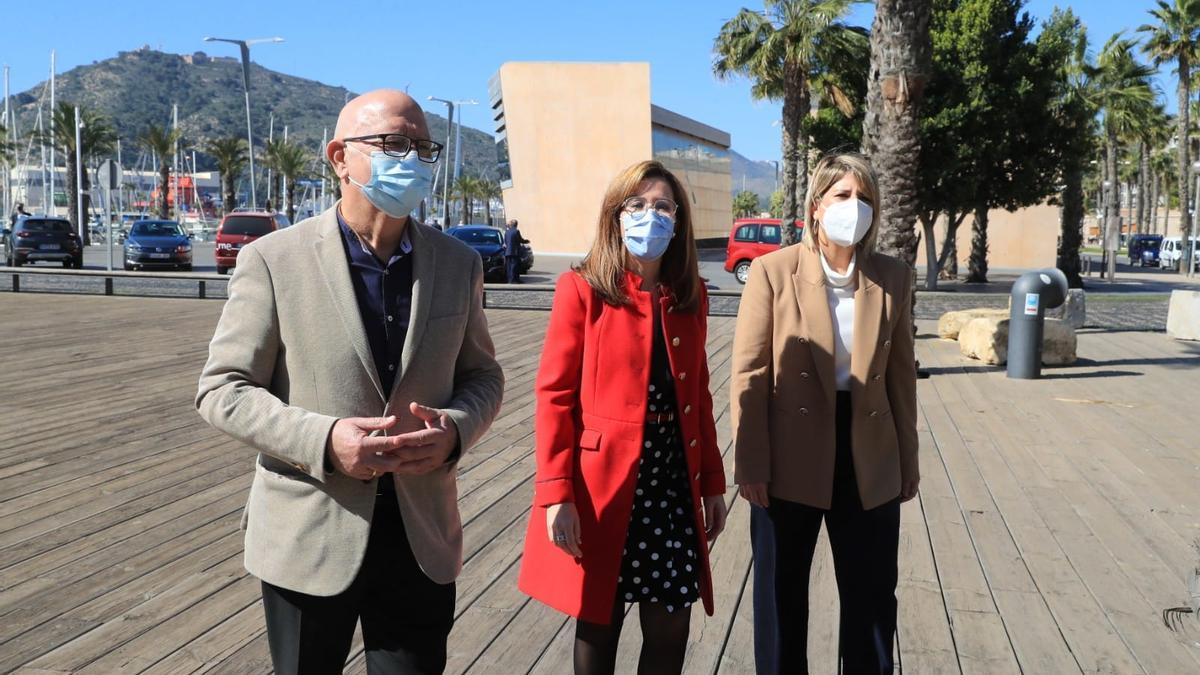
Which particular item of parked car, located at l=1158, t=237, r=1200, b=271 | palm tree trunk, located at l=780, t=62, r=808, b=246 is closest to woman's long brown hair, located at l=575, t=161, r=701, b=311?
palm tree trunk, located at l=780, t=62, r=808, b=246

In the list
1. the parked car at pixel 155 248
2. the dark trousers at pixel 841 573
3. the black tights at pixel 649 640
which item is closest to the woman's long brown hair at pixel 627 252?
the dark trousers at pixel 841 573

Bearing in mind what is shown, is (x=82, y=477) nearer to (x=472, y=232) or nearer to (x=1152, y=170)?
(x=472, y=232)

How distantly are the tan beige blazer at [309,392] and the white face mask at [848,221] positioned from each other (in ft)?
4.36

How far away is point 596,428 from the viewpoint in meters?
2.83

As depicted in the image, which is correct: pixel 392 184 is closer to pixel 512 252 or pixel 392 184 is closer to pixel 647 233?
pixel 647 233

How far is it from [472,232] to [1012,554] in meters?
26.0

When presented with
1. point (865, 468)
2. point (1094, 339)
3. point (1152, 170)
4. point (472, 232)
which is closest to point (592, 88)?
point (472, 232)

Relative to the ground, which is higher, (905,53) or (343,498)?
(905,53)

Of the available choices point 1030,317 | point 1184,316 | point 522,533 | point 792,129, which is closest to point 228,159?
point 792,129

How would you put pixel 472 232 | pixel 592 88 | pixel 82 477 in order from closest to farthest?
pixel 82 477 < pixel 472 232 < pixel 592 88

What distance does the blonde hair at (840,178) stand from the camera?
3225 mm

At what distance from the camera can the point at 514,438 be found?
302 inches

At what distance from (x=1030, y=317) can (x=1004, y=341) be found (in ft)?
4.68

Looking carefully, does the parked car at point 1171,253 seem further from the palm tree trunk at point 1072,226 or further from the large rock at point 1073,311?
the large rock at point 1073,311
